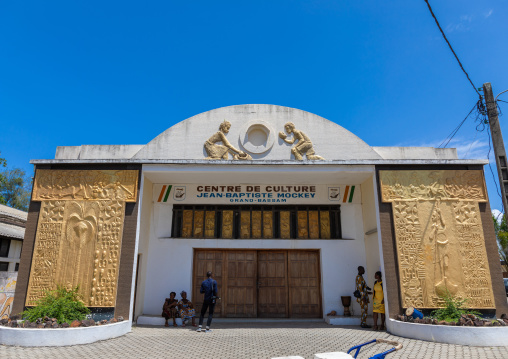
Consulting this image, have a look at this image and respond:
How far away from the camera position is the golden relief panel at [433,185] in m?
8.42

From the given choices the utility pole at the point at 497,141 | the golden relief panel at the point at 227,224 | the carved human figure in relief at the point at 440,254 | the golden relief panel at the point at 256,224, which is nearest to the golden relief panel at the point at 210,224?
the golden relief panel at the point at 227,224

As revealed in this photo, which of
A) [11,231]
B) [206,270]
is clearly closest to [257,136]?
[206,270]

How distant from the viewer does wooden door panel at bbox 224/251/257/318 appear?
32.0ft

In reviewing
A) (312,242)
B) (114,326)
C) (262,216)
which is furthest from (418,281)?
(114,326)

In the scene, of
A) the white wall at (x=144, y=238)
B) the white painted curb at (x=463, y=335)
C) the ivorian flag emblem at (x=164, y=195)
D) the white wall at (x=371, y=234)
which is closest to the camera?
the white painted curb at (x=463, y=335)

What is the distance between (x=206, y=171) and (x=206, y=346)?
425cm

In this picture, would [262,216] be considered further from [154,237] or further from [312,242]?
[154,237]

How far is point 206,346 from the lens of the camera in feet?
21.1

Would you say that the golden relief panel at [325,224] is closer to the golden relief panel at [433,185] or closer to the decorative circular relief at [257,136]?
the golden relief panel at [433,185]

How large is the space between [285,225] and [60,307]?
6204 millimetres

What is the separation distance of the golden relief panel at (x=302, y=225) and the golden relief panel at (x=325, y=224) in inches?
19.6

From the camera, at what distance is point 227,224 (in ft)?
33.7

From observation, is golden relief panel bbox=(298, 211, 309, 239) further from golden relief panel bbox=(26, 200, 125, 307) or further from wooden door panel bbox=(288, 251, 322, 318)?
golden relief panel bbox=(26, 200, 125, 307)

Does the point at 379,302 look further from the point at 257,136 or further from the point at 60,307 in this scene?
the point at 60,307
